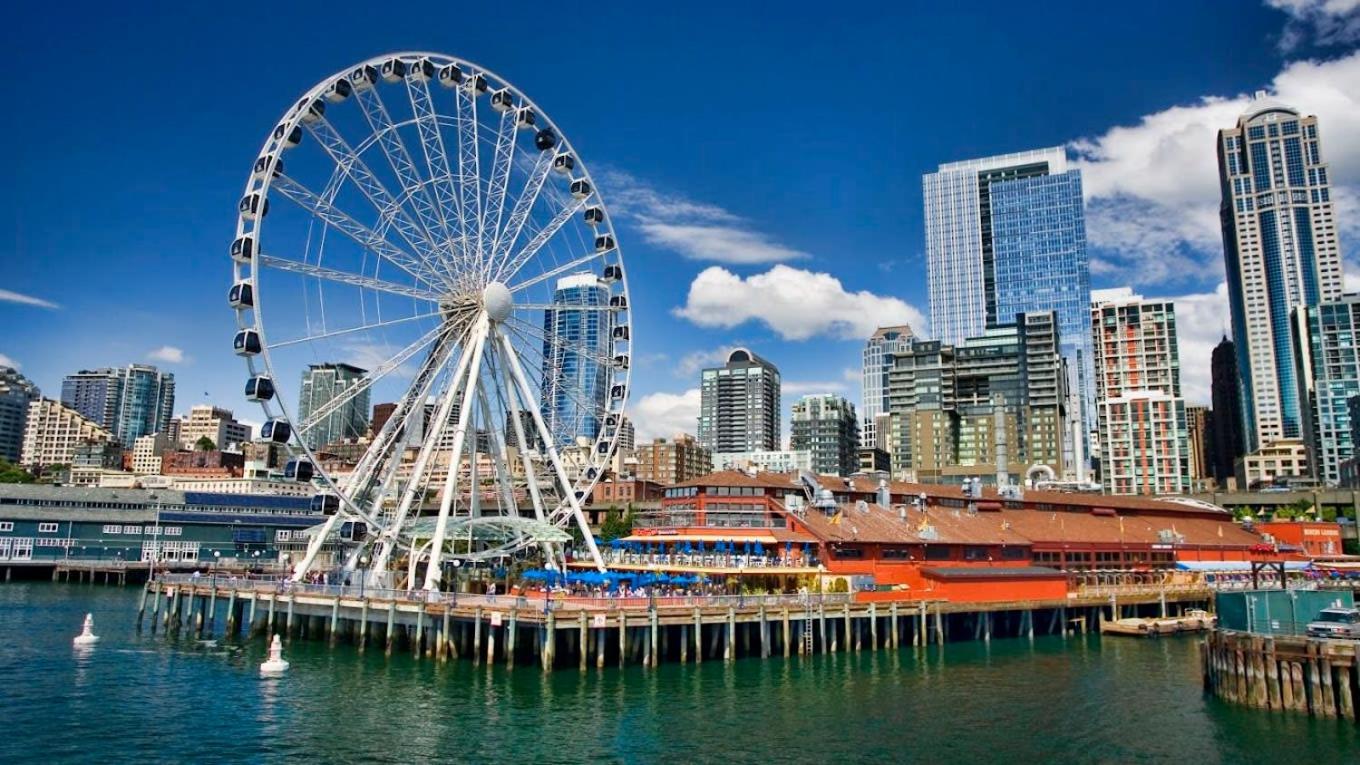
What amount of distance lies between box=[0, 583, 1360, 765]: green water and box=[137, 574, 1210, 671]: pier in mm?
1795

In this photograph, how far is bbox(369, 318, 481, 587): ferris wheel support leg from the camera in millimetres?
64438

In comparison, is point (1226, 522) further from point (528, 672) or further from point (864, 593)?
point (528, 672)

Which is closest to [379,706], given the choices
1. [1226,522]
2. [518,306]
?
[518,306]

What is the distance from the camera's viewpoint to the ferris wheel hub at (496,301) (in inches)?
2662

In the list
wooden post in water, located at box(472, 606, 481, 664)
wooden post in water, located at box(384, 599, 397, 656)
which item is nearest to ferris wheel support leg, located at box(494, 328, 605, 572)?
wooden post in water, located at box(384, 599, 397, 656)

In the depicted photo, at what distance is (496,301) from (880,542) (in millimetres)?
33056

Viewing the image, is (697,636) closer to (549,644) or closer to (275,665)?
(549,644)

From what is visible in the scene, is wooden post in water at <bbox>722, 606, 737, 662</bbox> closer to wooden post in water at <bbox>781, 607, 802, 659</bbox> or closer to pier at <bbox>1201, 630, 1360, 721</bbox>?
wooden post in water at <bbox>781, 607, 802, 659</bbox>

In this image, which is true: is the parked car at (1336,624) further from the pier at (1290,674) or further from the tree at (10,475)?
the tree at (10,475)

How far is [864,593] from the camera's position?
69250 mm

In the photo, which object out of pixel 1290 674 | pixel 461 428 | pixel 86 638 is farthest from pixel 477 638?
pixel 1290 674

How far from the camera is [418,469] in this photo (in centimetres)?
6512

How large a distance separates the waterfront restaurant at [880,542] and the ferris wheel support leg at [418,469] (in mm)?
17323

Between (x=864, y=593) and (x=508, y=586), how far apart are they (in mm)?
23547
